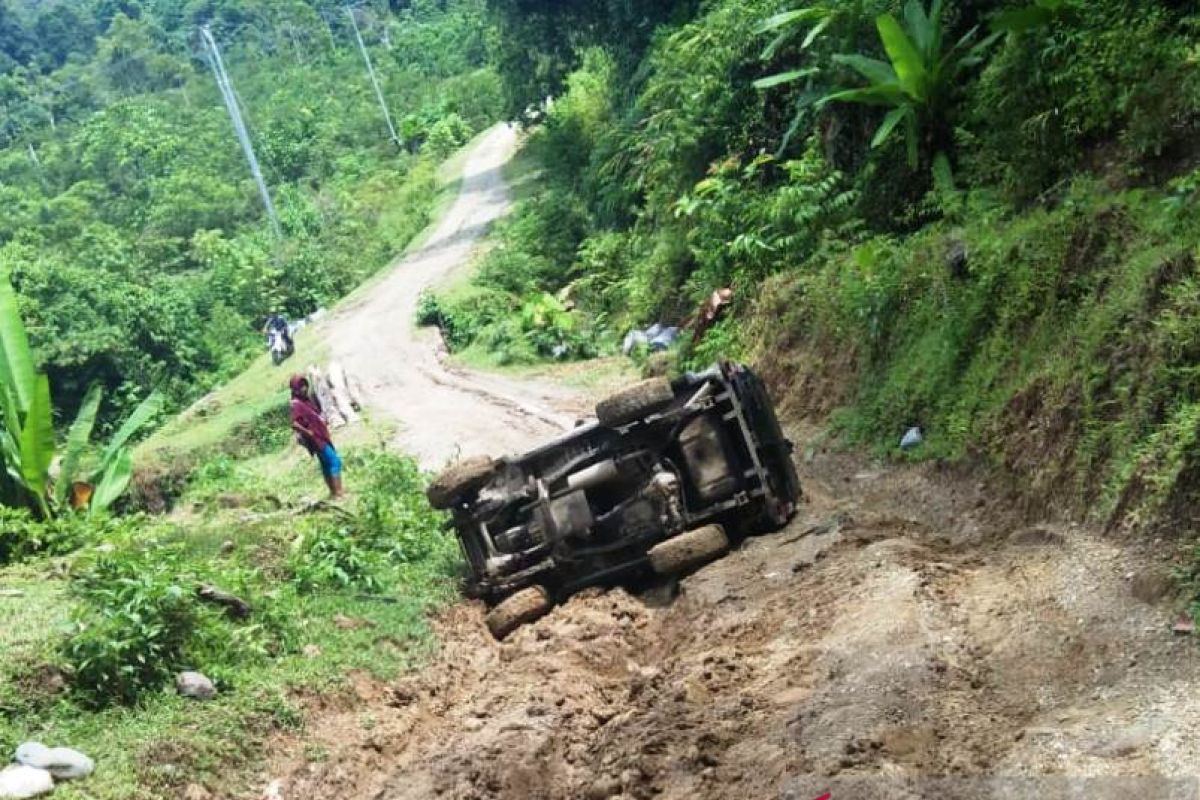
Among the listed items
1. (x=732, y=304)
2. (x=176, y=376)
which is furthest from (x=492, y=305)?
(x=732, y=304)

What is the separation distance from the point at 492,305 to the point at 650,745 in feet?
70.6

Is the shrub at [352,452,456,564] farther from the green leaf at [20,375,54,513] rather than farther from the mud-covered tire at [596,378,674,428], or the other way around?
the green leaf at [20,375,54,513]

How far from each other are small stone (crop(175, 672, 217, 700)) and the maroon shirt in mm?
5843

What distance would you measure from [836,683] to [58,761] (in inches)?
159

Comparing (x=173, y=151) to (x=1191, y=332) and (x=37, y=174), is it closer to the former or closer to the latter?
(x=37, y=174)

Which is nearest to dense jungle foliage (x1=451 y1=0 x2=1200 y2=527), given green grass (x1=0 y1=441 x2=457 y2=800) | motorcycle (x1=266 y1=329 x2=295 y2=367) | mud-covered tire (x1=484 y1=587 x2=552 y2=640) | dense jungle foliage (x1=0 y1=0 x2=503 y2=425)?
mud-covered tire (x1=484 y1=587 x2=552 y2=640)

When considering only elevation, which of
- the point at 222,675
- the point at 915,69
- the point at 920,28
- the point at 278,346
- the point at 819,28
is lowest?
the point at 222,675

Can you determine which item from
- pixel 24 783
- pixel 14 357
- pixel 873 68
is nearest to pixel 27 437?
pixel 14 357

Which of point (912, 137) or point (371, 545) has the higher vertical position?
point (912, 137)

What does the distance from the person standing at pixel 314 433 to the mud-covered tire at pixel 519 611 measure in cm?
511

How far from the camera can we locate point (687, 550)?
27.6ft

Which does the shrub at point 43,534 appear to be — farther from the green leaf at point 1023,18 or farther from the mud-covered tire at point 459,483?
the green leaf at point 1023,18

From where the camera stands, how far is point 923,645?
5.69 metres

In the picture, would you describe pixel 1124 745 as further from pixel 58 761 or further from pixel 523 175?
pixel 523 175
